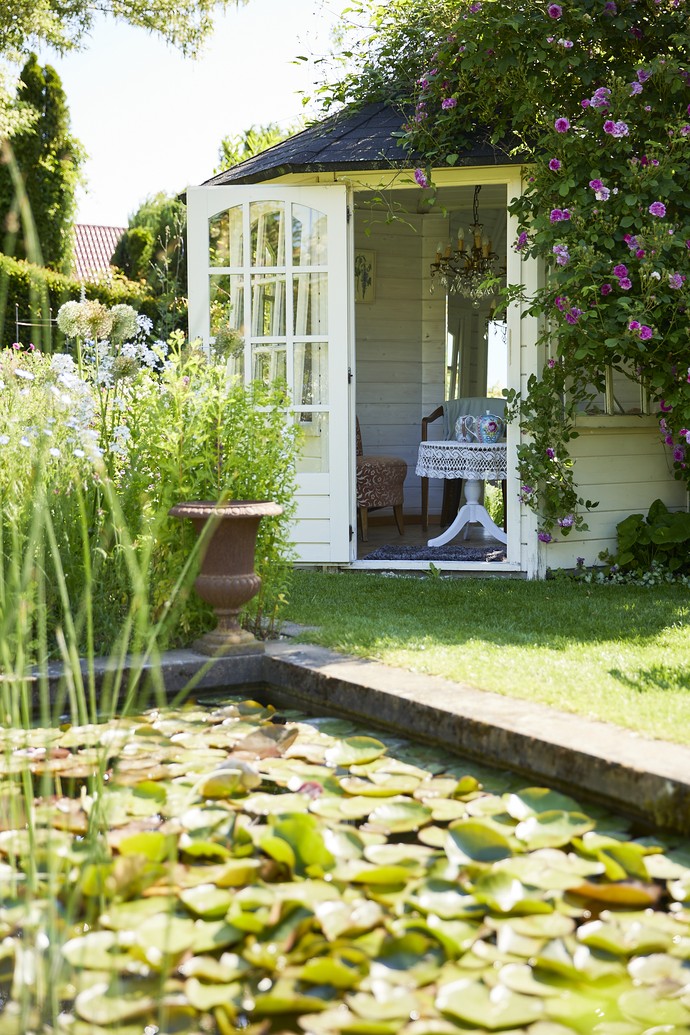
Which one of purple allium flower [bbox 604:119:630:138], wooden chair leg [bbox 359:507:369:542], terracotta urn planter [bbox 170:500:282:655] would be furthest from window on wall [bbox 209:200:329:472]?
terracotta urn planter [bbox 170:500:282:655]

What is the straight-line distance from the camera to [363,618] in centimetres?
442

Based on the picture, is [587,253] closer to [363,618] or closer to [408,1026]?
[363,618]

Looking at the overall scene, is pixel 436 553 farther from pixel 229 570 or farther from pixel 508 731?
pixel 508 731

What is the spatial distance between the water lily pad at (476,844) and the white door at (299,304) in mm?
3778

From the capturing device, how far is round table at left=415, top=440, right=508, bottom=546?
6.51 m

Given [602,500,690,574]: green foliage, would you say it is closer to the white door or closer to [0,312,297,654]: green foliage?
the white door

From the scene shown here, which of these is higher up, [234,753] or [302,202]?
[302,202]

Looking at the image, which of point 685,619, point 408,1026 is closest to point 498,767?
point 408,1026

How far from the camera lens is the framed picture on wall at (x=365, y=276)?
9.09 m

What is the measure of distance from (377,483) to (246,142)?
25.0 feet

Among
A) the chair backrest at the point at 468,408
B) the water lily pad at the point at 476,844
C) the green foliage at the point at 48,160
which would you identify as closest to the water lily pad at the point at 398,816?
the water lily pad at the point at 476,844

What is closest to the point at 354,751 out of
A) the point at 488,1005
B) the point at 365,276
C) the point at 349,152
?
the point at 488,1005

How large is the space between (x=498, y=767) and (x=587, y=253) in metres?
3.22

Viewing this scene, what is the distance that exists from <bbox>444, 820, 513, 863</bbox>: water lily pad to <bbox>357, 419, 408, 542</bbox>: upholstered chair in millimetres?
5377
